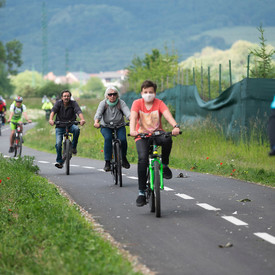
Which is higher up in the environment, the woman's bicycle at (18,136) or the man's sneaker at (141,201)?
the woman's bicycle at (18,136)

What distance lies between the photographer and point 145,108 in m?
9.55

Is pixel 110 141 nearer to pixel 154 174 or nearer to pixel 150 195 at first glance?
pixel 150 195

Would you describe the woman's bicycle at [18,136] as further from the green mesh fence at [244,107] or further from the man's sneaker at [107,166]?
the man's sneaker at [107,166]

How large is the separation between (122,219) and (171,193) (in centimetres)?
281

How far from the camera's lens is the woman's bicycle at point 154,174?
912cm

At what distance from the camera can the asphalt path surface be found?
261 inches

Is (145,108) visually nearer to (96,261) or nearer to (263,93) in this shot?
(96,261)

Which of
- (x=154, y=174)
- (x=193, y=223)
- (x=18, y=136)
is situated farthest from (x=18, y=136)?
(x=193, y=223)

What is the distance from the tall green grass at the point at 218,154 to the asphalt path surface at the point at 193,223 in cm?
103

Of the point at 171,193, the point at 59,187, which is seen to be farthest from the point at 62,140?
the point at 171,193

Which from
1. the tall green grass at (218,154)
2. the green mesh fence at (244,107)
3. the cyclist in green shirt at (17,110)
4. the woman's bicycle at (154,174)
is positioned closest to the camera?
the woman's bicycle at (154,174)

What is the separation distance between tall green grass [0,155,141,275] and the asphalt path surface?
412 millimetres

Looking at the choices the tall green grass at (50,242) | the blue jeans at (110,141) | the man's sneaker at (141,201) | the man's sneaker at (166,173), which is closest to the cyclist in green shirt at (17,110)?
the blue jeans at (110,141)

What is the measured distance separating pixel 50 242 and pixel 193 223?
90.8 inches
